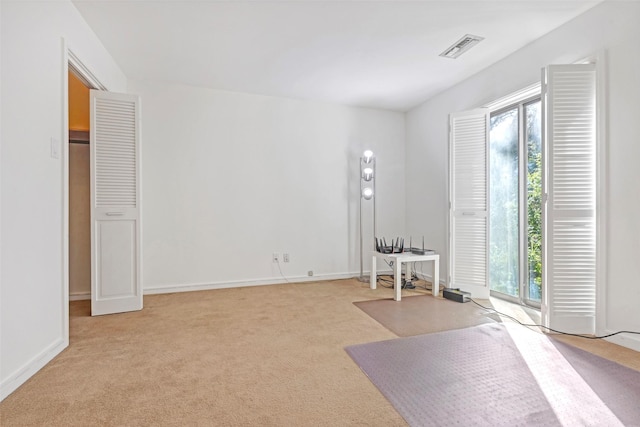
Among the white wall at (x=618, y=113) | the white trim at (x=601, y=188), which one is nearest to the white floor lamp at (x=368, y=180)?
the white wall at (x=618, y=113)

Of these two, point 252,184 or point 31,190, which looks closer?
point 31,190

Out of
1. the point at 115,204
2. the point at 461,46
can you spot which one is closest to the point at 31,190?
the point at 115,204

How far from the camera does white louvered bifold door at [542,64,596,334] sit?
2.34m

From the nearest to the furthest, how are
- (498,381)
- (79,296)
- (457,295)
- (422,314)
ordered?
(498,381) < (422,314) < (457,295) < (79,296)

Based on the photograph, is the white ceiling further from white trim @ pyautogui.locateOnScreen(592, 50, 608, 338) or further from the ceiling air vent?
white trim @ pyautogui.locateOnScreen(592, 50, 608, 338)

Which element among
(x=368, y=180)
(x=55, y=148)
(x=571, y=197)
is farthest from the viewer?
(x=368, y=180)

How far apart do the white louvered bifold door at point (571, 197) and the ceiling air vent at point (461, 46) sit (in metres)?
0.68

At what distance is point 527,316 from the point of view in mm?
2766

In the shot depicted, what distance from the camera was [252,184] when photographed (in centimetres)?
399

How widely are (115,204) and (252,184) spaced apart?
155 centimetres

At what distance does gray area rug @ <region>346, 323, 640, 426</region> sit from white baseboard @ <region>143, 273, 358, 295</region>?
2081 mm

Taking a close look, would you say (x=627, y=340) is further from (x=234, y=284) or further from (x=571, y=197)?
(x=234, y=284)

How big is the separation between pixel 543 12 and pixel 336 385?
3058mm

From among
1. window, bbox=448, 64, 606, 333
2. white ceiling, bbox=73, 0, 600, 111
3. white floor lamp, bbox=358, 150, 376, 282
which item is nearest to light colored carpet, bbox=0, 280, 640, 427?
window, bbox=448, 64, 606, 333
